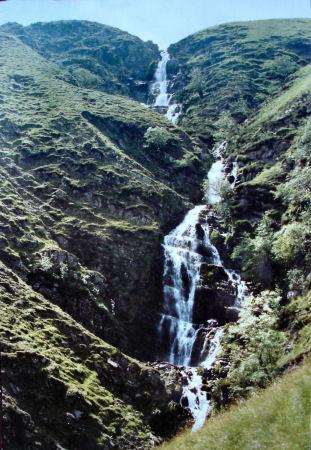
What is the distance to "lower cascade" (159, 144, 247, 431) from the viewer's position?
133ft

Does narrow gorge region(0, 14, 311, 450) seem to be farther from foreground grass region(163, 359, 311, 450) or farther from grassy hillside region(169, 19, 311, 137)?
grassy hillside region(169, 19, 311, 137)

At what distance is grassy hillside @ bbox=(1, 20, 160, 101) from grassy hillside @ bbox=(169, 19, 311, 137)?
38.6 feet

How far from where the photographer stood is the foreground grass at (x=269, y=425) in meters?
11.6

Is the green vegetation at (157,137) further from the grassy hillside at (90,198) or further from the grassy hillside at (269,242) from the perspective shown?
the grassy hillside at (269,242)

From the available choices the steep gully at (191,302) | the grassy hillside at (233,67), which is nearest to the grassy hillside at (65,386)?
the steep gully at (191,302)

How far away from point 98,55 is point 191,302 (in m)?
138

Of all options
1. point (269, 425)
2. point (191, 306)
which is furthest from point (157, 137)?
point (269, 425)

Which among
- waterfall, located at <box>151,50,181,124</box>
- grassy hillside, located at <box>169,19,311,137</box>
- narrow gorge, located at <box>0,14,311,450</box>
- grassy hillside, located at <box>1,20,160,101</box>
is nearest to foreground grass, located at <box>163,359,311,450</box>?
narrow gorge, located at <box>0,14,311,450</box>

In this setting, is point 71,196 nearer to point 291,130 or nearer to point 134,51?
point 291,130

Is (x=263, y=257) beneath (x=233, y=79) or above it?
beneath

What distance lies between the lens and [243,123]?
115250 mm

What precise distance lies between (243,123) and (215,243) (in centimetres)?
6246

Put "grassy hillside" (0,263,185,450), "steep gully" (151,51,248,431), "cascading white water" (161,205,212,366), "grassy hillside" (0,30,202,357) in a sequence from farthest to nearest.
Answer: "cascading white water" (161,205,212,366) < "grassy hillside" (0,30,202,357) < "steep gully" (151,51,248,431) < "grassy hillside" (0,263,185,450)

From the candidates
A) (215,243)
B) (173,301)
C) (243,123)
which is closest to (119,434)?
(173,301)
